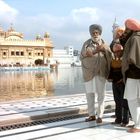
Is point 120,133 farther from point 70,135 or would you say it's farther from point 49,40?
point 49,40

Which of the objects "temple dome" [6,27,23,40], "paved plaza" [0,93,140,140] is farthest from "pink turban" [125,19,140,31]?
"temple dome" [6,27,23,40]

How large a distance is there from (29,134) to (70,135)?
0.51 meters

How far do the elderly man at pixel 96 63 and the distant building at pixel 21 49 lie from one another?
213 ft

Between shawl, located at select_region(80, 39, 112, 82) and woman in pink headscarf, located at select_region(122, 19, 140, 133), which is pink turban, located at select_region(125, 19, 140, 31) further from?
shawl, located at select_region(80, 39, 112, 82)

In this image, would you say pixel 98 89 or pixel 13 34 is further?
pixel 13 34

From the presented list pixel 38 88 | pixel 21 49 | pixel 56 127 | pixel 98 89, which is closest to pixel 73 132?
pixel 56 127

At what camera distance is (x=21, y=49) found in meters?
73.4

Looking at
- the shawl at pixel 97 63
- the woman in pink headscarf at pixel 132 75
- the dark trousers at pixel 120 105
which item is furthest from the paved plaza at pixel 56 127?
the shawl at pixel 97 63

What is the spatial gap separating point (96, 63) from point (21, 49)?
70123mm

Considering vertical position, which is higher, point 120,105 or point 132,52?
point 132,52

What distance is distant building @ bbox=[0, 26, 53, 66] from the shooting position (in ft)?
234

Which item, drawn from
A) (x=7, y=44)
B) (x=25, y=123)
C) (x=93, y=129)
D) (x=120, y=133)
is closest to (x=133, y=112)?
Result: (x=120, y=133)

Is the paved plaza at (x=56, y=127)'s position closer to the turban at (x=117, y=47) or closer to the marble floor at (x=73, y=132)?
the marble floor at (x=73, y=132)

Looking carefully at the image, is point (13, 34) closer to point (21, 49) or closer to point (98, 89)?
point (21, 49)
